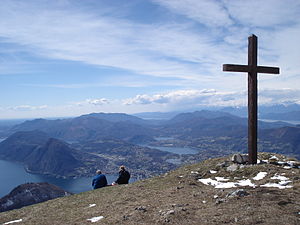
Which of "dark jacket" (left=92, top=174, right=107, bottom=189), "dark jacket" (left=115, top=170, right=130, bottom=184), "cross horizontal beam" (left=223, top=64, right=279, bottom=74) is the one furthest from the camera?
"dark jacket" (left=115, top=170, right=130, bottom=184)

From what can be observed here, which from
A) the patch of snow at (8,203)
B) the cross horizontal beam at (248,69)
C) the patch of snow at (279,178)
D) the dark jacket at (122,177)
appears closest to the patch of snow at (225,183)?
the patch of snow at (279,178)

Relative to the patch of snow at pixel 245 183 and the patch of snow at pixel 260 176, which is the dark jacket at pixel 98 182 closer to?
the patch of snow at pixel 245 183

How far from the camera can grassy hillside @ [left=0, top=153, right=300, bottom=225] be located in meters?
9.12

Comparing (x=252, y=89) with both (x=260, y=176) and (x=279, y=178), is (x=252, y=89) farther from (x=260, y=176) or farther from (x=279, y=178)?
(x=279, y=178)

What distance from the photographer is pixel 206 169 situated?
17.4 meters

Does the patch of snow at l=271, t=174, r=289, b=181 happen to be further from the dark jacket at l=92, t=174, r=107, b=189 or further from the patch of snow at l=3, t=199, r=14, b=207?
the patch of snow at l=3, t=199, r=14, b=207

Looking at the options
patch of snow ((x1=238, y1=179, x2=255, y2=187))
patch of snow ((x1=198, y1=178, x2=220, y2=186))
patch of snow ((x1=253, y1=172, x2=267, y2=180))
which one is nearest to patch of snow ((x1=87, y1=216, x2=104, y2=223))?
patch of snow ((x1=198, y1=178, x2=220, y2=186))

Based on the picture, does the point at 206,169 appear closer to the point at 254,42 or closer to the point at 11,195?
the point at 254,42

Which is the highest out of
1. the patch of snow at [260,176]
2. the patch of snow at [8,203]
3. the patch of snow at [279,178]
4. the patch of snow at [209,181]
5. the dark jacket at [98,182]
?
the patch of snow at [279,178]

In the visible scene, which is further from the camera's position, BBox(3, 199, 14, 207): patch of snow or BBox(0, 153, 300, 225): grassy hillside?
BBox(3, 199, 14, 207): patch of snow

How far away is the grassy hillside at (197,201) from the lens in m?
9.12

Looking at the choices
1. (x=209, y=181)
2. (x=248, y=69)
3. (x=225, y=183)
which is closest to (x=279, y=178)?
(x=225, y=183)

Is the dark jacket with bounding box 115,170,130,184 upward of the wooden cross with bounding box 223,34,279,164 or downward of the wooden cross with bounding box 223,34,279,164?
downward

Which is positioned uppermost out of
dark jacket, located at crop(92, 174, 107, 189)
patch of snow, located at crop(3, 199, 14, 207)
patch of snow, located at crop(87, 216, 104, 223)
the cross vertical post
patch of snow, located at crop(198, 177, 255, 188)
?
the cross vertical post
